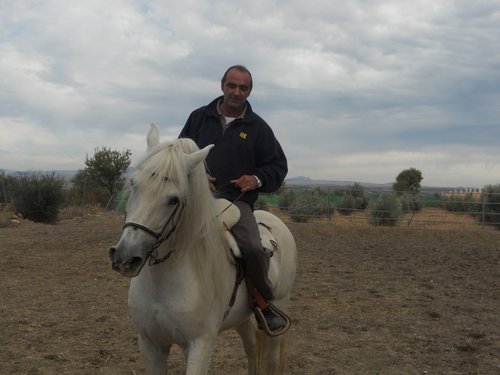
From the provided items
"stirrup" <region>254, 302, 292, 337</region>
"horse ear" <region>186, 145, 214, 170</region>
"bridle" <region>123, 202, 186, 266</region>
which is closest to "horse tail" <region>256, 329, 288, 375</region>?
"stirrup" <region>254, 302, 292, 337</region>

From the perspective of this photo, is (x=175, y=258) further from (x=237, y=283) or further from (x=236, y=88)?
(x=236, y=88)

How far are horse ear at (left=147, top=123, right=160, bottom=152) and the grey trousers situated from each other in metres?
0.73

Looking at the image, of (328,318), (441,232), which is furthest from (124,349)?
(441,232)

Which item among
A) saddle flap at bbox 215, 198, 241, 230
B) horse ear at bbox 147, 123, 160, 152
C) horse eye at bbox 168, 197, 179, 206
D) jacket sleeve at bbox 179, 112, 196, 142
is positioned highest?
jacket sleeve at bbox 179, 112, 196, 142

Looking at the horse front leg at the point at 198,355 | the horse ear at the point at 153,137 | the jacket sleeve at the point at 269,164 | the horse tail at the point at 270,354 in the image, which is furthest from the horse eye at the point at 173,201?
the horse tail at the point at 270,354

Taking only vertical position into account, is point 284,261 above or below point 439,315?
above

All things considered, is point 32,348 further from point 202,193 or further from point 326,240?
point 326,240

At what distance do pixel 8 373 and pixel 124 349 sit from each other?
1.02 m

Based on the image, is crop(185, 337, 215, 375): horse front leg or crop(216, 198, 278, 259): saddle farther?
crop(216, 198, 278, 259): saddle

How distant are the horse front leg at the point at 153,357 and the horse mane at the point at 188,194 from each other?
502mm

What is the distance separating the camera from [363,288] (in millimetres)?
7863

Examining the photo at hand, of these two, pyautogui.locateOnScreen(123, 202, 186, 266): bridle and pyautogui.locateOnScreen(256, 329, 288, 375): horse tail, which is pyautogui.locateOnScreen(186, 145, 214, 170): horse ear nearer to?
pyautogui.locateOnScreen(123, 202, 186, 266): bridle

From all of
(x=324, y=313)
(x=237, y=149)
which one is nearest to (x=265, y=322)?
(x=237, y=149)

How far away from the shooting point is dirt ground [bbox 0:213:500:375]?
464 cm
